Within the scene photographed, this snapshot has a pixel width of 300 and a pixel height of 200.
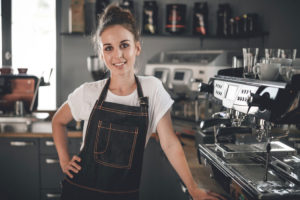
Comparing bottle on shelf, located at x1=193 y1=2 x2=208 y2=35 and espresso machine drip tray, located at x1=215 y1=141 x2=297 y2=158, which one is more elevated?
bottle on shelf, located at x1=193 y1=2 x2=208 y2=35

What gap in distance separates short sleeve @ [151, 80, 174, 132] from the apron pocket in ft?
0.32

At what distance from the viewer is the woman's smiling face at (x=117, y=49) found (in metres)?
1.32

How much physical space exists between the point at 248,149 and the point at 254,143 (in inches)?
5.5

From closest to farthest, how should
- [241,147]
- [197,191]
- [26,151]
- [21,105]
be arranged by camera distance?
[197,191], [241,147], [26,151], [21,105]

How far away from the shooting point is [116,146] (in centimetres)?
135

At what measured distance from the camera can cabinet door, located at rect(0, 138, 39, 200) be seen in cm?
253

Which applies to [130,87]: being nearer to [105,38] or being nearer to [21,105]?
[105,38]

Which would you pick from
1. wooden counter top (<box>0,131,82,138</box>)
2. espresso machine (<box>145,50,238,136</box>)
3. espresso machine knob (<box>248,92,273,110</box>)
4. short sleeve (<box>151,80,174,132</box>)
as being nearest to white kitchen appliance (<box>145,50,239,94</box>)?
espresso machine (<box>145,50,238,136</box>)

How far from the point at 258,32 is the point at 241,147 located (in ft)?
7.73

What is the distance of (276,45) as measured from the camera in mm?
3525

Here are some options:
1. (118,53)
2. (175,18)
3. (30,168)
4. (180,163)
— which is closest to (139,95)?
(118,53)

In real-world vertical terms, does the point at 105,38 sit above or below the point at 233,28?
below

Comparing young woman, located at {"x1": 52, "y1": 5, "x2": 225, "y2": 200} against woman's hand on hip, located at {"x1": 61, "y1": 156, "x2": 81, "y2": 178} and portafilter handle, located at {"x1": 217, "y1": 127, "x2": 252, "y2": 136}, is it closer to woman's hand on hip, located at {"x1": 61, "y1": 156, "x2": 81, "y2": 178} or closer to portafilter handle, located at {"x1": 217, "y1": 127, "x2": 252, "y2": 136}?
woman's hand on hip, located at {"x1": 61, "y1": 156, "x2": 81, "y2": 178}

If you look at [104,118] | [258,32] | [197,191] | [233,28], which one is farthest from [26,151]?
[258,32]
